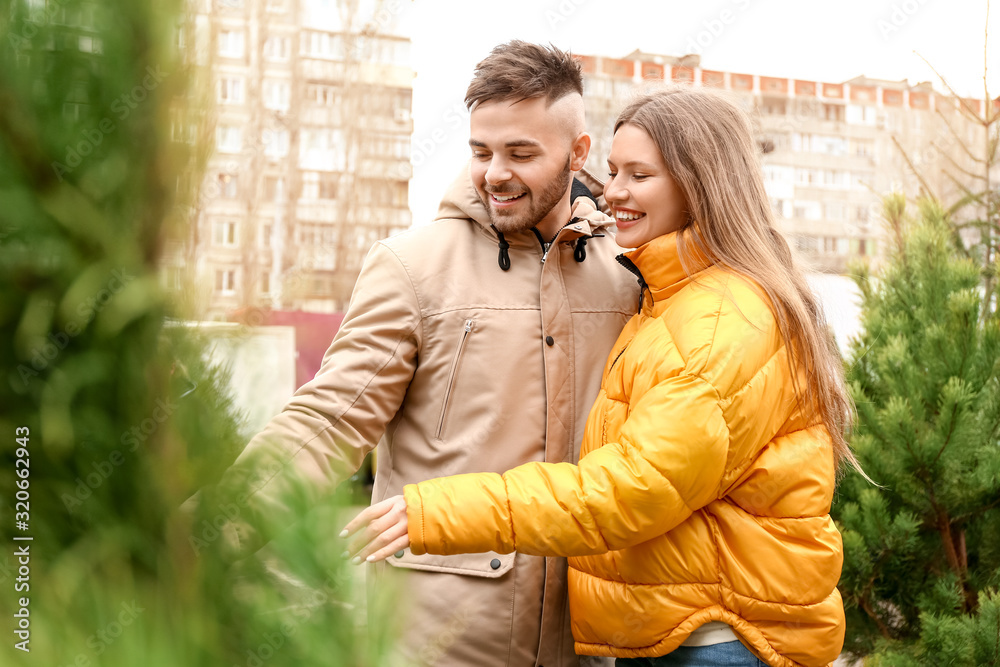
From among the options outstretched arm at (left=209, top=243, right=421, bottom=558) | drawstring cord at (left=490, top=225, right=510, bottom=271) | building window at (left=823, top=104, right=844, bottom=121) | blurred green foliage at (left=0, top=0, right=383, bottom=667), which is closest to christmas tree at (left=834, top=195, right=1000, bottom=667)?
drawstring cord at (left=490, top=225, right=510, bottom=271)

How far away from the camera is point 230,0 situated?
45 cm

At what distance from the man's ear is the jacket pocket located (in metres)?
1.03

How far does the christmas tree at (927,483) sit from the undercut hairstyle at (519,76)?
1.48m

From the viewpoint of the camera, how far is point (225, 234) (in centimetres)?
43

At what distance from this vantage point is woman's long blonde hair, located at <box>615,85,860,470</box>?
166 cm

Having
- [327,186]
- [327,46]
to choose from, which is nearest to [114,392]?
[327,186]

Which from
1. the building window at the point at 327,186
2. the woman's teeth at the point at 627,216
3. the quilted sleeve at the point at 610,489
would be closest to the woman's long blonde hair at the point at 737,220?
the woman's teeth at the point at 627,216

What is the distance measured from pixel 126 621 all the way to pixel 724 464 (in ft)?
4.17

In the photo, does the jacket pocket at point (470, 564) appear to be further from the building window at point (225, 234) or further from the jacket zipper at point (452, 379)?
the building window at point (225, 234)

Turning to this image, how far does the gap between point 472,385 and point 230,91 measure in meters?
1.51

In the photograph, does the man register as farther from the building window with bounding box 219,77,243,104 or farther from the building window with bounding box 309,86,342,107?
the building window with bounding box 309,86,342,107

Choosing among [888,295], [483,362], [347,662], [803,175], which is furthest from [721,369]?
[803,175]

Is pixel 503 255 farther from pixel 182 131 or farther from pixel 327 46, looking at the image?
pixel 327 46

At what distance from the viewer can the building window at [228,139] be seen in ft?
1.38
